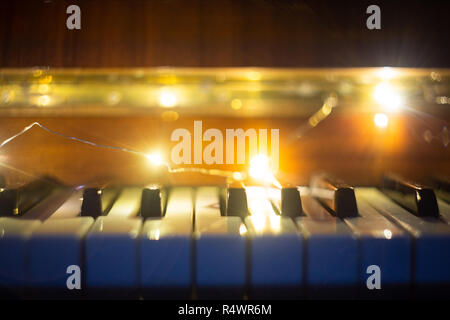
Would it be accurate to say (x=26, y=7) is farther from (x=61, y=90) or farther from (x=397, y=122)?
(x=397, y=122)

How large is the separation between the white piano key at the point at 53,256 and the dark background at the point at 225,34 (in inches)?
16.9

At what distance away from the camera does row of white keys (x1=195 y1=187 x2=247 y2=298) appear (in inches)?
24.7

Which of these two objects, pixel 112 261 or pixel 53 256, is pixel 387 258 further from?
pixel 53 256

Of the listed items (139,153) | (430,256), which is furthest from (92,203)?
(430,256)

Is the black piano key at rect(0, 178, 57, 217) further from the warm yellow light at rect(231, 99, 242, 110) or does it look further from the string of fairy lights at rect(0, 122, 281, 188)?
the warm yellow light at rect(231, 99, 242, 110)

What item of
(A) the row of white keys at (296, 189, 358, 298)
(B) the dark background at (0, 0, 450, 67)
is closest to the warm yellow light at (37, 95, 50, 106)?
(B) the dark background at (0, 0, 450, 67)

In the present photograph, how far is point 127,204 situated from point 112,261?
0.20 m

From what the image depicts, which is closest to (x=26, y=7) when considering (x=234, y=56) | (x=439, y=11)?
(x=234, y=56)

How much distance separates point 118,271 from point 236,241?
222 millimetres

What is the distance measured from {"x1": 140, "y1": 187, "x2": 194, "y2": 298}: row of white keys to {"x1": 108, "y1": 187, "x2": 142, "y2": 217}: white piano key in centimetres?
10

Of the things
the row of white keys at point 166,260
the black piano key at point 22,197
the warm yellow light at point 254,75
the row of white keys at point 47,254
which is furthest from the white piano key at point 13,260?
the warm yellow light at point 254,75

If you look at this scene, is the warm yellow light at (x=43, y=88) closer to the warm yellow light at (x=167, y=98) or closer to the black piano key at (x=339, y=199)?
the warm yellow light at (x=167, y=98)

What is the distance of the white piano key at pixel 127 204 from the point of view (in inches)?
29.2

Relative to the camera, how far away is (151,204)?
720 millimetres
